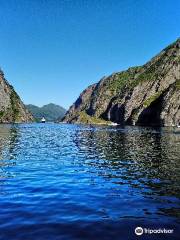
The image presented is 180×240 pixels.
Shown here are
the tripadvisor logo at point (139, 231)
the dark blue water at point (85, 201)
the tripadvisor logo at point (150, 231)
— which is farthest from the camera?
the dark blue water at point (85, 201)

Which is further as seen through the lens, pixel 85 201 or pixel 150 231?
pixel 85 201

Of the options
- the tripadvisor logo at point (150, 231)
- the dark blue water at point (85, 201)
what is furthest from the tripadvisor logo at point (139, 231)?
the dark blue water at point (85, 201)

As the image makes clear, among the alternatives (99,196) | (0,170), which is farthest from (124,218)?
(0,170)

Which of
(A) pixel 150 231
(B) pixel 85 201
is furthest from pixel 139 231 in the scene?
(B) pixel 85 201

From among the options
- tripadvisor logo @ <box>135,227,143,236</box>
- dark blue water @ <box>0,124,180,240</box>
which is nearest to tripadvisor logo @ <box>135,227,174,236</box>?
tripadvisor logo @ <box>135,227,143,236</box>

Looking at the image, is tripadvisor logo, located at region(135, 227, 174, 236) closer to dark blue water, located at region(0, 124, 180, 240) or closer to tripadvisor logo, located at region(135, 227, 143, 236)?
tripadvisor logo, located at region(135, 227, 143, 236)

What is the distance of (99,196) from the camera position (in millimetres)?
27219

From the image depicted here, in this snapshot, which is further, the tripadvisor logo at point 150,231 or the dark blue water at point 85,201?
the dark blue water at point 85,201

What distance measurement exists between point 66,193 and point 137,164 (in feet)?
67.7

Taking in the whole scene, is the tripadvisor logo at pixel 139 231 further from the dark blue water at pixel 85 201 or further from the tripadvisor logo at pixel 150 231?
the dark blue water at pixel 85 201

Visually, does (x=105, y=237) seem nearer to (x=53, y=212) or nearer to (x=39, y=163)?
(x=53, y=212)

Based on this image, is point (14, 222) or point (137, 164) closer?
point (14, 222)

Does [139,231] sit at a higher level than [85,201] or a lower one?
lower

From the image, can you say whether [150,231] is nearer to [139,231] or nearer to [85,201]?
[139,231]
